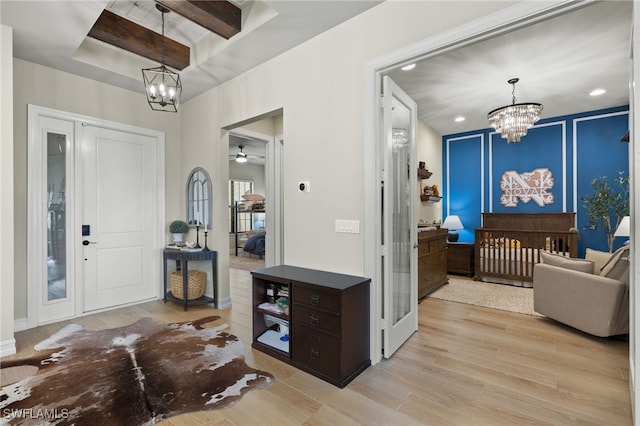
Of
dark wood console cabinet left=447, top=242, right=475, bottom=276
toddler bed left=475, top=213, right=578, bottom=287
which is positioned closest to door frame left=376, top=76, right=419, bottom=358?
→ toddler bed left=475, top=213, right=578, bottom=287

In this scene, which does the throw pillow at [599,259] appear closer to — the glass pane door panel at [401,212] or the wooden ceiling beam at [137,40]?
the glass pane door panel at [401,212]

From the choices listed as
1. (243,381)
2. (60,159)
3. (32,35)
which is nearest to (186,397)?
(243,381)

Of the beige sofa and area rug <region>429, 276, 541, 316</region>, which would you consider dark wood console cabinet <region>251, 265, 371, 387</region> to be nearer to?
the beige sofa

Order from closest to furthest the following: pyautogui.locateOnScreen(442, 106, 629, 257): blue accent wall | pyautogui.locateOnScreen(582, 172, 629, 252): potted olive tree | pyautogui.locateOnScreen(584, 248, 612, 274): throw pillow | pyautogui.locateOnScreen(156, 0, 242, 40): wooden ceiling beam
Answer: pyautogui.locateOnScreen(156, 0, 242, 40): wooden ceiling beam
pyautogui.locateOnScreen(584, 248, 612, 274): throw pillow
pyautogui.locateOnScreen(582, 172, 629, 252): potted olive tree
pyautogui.locateOnScreen(442, 106, 629, 257): blue accent wall

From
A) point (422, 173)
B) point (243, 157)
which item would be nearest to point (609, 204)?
point (422, 173)

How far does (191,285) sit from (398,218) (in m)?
2.85

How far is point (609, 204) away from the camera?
4.86m

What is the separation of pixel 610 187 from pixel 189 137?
693 cm

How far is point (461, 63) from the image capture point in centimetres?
353

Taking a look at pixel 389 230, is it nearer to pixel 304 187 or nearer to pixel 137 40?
pixel 304 187

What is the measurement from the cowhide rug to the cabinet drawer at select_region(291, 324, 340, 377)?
30 cm

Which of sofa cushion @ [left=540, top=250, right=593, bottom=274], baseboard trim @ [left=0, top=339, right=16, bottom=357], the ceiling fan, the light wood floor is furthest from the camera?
the ceiling fan

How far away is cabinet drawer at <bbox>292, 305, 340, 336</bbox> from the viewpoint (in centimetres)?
221

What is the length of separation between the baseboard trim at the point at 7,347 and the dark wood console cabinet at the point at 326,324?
7.35ft
